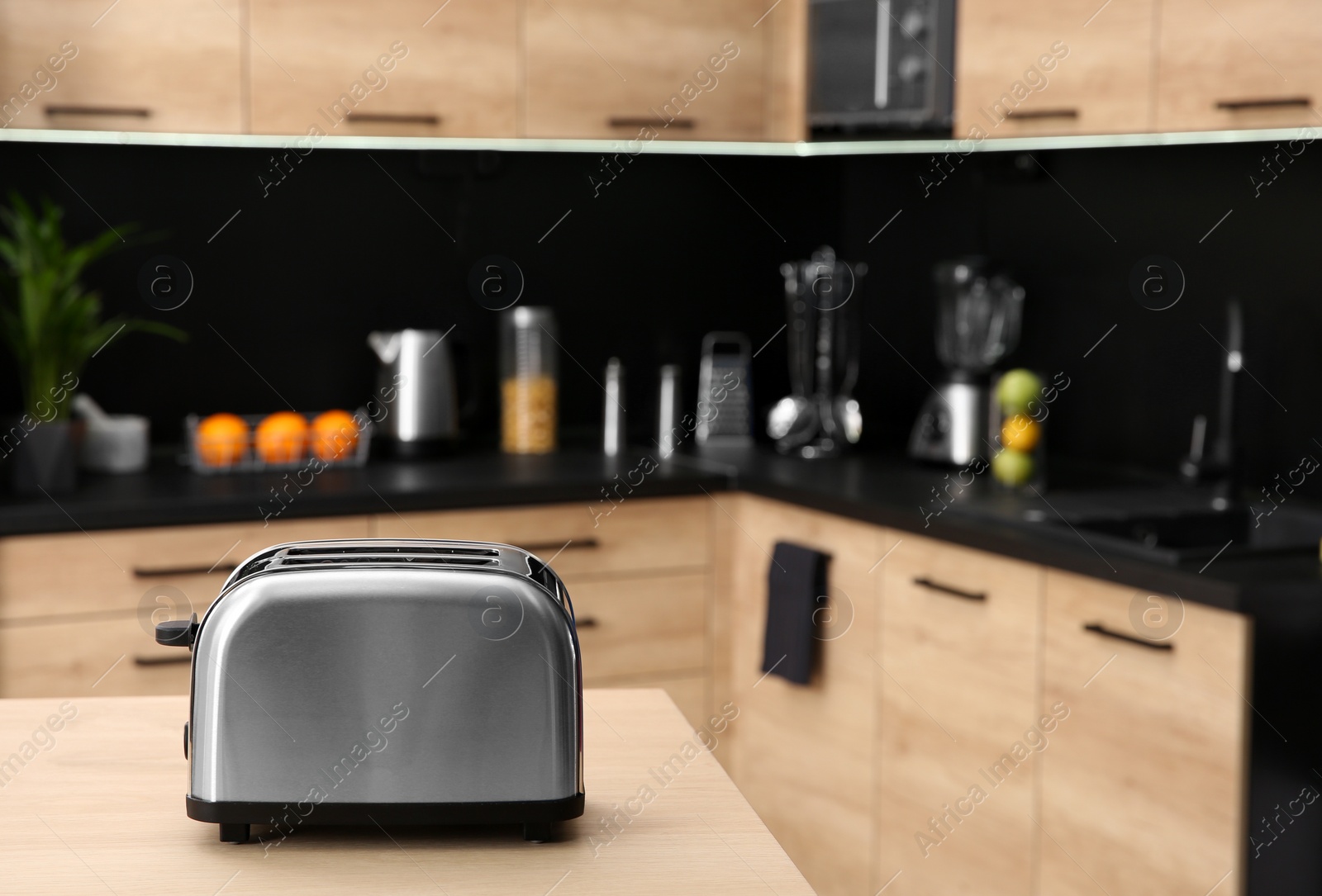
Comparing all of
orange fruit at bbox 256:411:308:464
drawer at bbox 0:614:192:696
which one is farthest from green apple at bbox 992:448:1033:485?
drawer at bbox 0:614:192:696

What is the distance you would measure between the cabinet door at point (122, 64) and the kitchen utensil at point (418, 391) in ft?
1.81

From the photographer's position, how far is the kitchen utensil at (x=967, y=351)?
9.09ft

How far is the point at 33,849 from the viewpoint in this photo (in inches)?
38.9

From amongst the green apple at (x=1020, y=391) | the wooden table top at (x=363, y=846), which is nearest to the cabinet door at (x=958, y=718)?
the green apple at (x=1020, y=391)

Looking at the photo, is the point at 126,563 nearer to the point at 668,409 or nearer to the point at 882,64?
the point at 668,409

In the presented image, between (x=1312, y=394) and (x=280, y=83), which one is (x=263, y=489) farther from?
(x=1312, y=394)

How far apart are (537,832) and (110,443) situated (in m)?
2.04

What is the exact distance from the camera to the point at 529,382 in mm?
3080

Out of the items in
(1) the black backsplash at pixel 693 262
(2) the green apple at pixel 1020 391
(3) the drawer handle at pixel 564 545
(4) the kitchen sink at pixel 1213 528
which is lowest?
(3) the drawer handle at pixel 564 545

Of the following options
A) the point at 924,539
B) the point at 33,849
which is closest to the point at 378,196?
the point at 924,539

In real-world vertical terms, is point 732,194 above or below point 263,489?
above

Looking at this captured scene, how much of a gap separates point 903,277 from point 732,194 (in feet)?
1.54

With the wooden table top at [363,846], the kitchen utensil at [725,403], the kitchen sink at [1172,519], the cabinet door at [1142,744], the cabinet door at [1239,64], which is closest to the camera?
the wooden table top at [363,846]

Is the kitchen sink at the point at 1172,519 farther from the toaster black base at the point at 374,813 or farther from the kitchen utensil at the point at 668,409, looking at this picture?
the toaster black base at the point at 374,813
